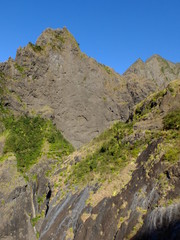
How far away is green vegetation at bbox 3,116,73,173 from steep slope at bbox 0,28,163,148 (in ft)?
6.82

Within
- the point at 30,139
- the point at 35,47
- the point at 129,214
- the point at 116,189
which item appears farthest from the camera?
the point at 35,47

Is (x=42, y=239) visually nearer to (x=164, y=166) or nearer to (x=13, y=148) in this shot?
(x=164, y=166)

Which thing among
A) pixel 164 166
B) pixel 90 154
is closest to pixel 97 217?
pixel 164 166

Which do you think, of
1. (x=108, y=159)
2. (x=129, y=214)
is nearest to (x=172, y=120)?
(x=108, y=159)

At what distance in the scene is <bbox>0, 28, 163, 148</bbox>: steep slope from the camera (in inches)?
Answer: 1416

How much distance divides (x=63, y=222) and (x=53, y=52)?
99.2ft

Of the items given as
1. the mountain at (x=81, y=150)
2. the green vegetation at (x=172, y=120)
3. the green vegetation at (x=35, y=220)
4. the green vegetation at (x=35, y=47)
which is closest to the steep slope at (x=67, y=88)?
the green vegetation at (x=35, y=47)

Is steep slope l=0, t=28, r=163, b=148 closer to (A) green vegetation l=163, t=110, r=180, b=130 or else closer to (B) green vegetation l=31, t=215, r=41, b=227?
(B) green vegetation l=31, t=215, r=41, b=227

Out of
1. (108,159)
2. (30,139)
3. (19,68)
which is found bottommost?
(108,159)

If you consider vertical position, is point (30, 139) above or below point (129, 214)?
above

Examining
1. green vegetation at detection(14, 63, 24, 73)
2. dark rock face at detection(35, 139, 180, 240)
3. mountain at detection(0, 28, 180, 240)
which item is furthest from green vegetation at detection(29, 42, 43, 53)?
dark rock face at detection(35, 139, 180, 240)

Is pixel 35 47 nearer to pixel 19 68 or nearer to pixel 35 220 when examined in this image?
pixel 19 68

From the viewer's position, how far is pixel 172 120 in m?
15.0

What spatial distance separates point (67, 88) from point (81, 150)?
16.6 metres
